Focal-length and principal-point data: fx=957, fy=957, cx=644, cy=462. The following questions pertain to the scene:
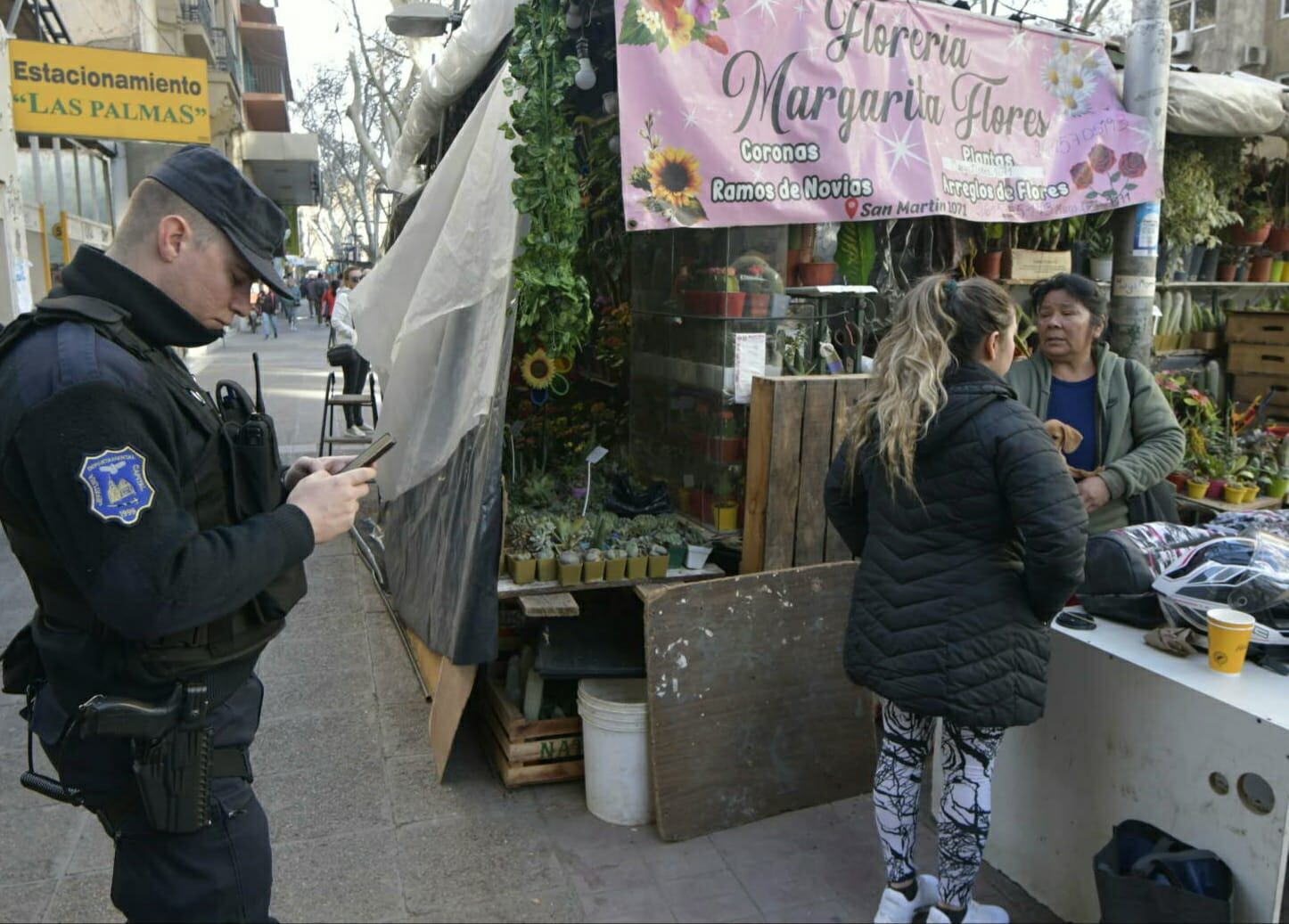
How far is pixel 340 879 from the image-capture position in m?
3.13

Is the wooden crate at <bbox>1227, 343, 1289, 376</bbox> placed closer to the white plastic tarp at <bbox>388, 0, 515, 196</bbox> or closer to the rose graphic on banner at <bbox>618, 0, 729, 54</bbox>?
the rose graphic on banner at <bbox>618, 0, 729, 54</bbox>

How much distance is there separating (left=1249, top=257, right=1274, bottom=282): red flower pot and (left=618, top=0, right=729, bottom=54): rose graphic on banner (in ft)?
15.2

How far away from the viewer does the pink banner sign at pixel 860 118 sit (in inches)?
136

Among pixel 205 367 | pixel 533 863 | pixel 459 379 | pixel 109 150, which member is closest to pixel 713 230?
pixel 459 379

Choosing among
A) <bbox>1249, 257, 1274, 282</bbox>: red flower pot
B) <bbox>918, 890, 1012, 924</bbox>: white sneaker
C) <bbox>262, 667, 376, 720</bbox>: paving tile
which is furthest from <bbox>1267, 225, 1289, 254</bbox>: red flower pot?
<bbox>262, 667, 376, 720</bbox>: paving tile

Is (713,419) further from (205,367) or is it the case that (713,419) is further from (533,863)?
(205,367)

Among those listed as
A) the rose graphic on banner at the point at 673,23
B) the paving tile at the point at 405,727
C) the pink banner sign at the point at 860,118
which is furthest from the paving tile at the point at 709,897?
the rose graphic on banner at the point at 673,23

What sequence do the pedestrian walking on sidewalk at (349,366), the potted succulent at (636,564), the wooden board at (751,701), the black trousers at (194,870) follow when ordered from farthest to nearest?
the pedestrian walking on sidewalk at (349,366), the potted succulent at (636,564), the wooden board at (751,701), the black trousers at (194,870)

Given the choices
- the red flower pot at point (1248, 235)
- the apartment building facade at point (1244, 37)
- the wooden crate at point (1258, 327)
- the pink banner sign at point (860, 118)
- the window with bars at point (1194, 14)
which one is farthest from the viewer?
the window with bars at point (1194, 14)

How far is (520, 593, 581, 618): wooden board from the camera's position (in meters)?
3.51

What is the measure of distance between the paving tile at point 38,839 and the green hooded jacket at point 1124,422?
12.2 ft

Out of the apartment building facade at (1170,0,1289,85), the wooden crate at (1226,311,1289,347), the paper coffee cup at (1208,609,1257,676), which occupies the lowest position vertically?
the paper coffee cup at (1208,609,1257,676)

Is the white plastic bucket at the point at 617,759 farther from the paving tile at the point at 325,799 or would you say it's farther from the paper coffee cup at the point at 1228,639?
the paper coffee cup at the point at 1228,639

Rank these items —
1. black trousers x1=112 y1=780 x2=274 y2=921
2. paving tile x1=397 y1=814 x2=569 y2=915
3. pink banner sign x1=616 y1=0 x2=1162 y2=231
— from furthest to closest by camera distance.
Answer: pink banner sign x1=616 y1=0 x2=1162 y2=231 → paving tile x1=397 y1=814 x2=569 y2=915 → black trousers x1=112 y1=780 x2=274 y2=921
